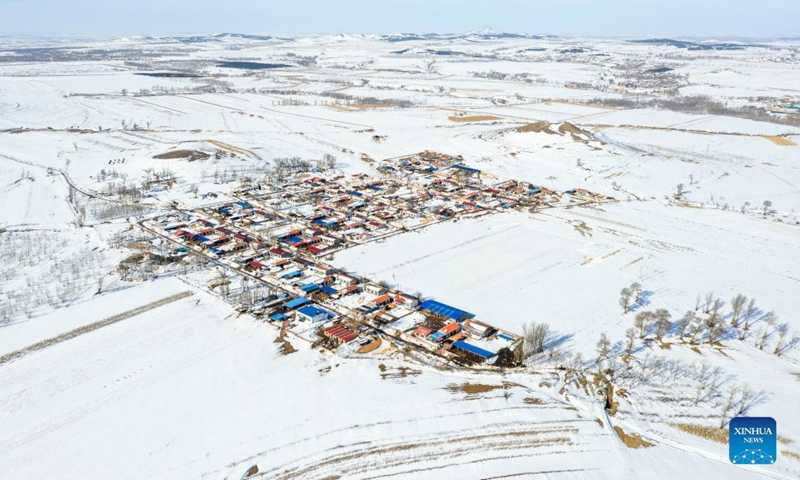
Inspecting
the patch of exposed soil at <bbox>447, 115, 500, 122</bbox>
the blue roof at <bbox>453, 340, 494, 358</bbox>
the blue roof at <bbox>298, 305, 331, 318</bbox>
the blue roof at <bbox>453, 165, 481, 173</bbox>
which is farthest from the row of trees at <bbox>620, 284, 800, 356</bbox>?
the patch of exposed soil at <bbox>447, 115, 500, 122</bbox>

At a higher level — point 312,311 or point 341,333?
point 312,311

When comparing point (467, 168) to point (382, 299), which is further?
point (467, 168)

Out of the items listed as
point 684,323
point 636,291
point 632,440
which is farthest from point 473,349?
point 636,291

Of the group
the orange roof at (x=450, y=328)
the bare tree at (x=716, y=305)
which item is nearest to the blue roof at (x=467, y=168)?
the bare tree at (x=716, y=305)

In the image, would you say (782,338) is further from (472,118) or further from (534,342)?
(472,118)

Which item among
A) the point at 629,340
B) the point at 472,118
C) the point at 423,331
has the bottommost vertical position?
Answer: the point at 629,340

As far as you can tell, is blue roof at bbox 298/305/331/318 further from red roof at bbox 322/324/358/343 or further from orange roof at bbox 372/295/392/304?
orange roof at bbox 372/295/392/304

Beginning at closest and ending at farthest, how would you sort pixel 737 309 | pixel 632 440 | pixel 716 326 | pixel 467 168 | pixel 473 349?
pixel 632 440, pixel 473 349, pixel 716 326, pixel 737 309, pixel 467 168
